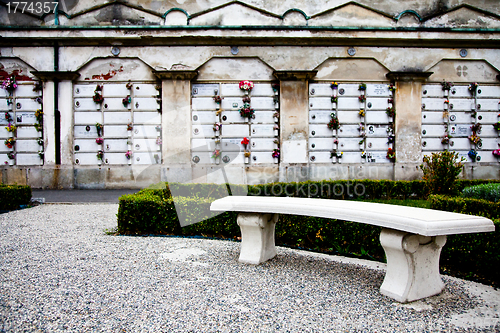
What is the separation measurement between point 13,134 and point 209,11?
30.4 ft

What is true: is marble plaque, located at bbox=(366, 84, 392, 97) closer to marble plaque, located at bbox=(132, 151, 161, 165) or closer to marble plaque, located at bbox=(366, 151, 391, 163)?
marble plaque, located at bbox=(366, 151, 391, 163)

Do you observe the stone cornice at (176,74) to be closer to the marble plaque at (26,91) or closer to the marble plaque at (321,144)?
the marble plaque at (26,91)

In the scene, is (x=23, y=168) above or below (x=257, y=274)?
above

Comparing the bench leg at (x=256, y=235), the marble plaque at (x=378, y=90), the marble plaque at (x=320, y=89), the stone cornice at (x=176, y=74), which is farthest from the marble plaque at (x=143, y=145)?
the bench leg at (x=256, y=235)

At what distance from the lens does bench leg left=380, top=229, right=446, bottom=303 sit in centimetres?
292

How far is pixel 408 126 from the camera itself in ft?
41.1

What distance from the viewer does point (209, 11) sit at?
12.4 m

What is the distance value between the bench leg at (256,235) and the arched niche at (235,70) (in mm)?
9318

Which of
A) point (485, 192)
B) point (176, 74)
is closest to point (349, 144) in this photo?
point (485, 192)

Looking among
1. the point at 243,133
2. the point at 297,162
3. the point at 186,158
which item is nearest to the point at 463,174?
the point at 297,162

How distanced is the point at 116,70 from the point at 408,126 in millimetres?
11968

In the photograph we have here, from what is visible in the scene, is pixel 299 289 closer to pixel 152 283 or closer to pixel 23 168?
pixel 152 283

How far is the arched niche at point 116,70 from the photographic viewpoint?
12305mm

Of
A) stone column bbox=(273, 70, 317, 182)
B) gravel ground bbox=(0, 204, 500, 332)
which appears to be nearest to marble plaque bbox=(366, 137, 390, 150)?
stone column bbox=(273, 70, 317, 182)
